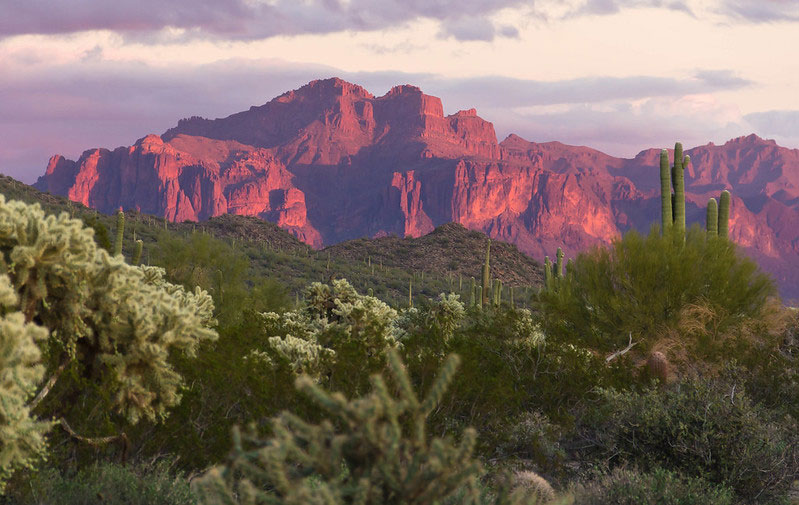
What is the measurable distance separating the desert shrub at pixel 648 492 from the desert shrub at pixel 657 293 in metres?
6.97

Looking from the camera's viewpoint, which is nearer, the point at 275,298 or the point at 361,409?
the point at 361,409

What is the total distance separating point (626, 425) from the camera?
9836mm

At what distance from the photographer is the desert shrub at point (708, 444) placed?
9031mm

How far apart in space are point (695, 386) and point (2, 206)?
8031 millimetres

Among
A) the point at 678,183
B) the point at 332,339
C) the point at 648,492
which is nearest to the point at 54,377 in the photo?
the point at 648,492

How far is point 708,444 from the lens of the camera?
905 centimetres

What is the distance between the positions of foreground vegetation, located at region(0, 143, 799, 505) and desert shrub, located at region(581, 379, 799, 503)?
0.09 feet

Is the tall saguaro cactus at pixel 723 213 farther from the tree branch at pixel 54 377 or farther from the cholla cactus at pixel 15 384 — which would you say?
the cholla cactus at pixel 15 384

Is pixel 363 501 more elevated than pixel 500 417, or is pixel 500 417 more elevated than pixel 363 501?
pixel 363 501

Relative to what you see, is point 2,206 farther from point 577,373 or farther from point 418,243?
point 418,243

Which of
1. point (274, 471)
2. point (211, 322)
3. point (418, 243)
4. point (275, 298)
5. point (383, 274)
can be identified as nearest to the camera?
point (274, 471)

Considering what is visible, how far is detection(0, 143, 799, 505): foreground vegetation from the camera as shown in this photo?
393 cm

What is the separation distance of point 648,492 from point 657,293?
9.39 metres

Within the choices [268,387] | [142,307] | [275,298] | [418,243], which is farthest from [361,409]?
[418,243]
